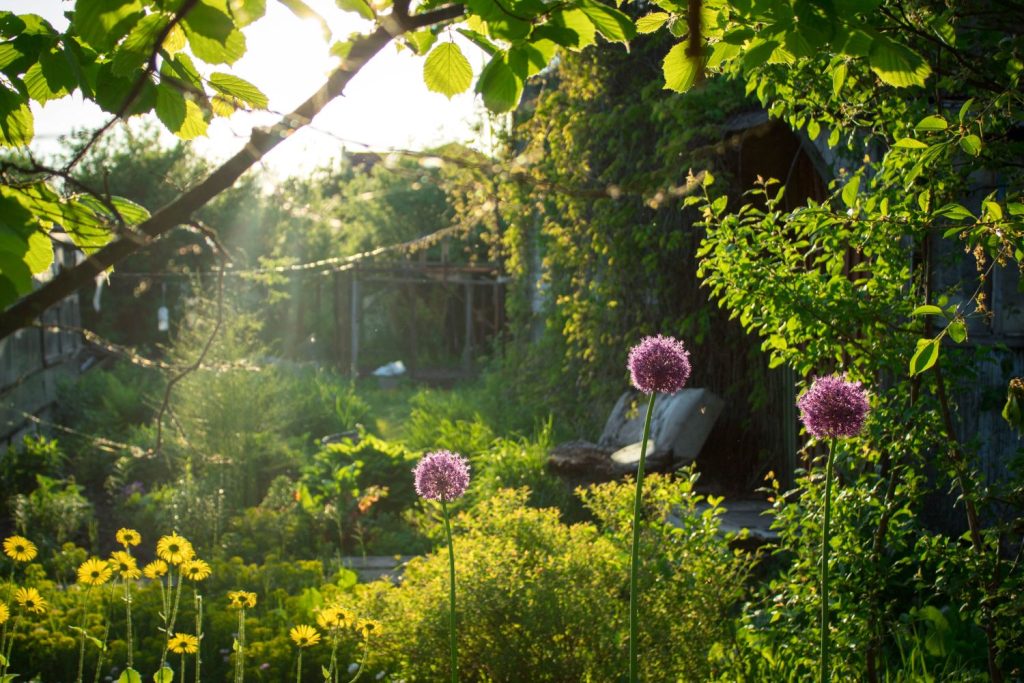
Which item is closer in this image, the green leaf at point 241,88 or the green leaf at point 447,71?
the green leaf at point 241,88

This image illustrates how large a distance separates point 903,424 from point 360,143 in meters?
2.06

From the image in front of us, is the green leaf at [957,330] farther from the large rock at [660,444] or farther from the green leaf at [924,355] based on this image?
the large rock at [660,444]

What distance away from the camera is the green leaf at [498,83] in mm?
1304

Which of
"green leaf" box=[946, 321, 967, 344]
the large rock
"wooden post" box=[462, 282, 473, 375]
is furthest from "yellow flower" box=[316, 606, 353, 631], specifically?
"wooden post" box=[462, 282, 473, 375]

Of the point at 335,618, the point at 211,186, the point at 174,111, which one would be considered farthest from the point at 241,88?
the point at 335,618

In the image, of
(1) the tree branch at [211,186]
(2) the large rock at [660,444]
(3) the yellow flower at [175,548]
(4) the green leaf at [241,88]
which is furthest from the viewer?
(2) the large rock at [660,444]

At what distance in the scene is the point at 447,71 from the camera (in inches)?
53.6

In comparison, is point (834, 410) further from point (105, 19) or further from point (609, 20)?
point (105, 19)

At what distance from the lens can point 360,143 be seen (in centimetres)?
123

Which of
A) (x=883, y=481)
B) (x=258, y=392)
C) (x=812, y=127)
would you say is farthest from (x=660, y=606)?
(x=258, y=392)

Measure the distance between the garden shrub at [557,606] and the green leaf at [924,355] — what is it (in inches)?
57.0

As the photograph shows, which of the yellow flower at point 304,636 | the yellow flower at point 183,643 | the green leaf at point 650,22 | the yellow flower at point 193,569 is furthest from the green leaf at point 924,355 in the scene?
the yellow flower at point 193,569

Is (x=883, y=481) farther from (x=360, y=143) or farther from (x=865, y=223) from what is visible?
(x=360, y=143)

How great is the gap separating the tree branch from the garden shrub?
7.19 ft
